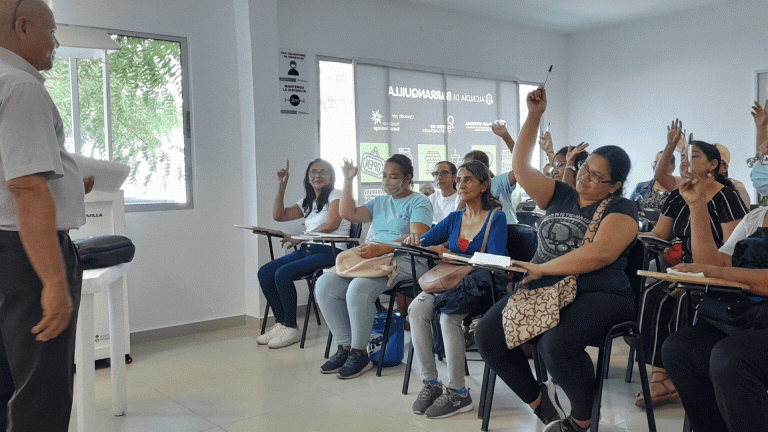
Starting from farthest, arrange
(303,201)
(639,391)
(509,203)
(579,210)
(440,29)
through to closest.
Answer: (440,29) < (303,201) < (509,203) < (639,391) < (579,210)

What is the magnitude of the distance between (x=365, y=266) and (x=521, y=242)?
3.00 feet

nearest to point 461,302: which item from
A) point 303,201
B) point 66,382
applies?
point 66,382

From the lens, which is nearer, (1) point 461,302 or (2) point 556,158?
(1) point 461,302

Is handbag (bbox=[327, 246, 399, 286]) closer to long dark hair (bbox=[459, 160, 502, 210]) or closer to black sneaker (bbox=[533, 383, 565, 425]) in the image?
long dark hair (bbox=[459, 160, 502, 210])

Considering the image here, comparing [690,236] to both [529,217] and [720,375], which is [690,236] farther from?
[529,217]

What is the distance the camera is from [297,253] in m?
4.56

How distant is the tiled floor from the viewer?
279 centimetres

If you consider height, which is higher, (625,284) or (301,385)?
(625,284)

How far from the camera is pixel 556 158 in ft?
17.5

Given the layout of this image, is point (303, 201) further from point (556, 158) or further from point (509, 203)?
point (556, 158)

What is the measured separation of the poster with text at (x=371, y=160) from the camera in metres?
6.03

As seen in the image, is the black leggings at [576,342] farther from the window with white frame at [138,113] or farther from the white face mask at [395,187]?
the window with white frame at [138,113]

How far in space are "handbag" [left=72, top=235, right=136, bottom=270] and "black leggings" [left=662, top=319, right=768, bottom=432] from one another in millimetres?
2089

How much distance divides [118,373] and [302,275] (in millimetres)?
1575
